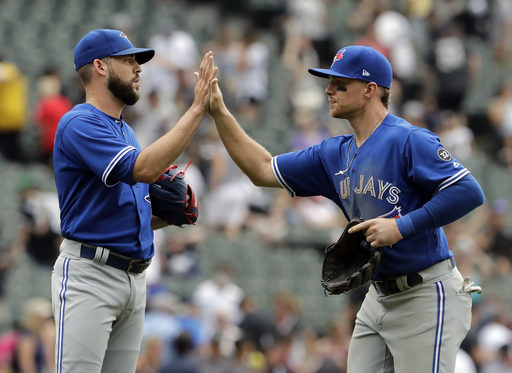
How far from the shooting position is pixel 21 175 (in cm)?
1049

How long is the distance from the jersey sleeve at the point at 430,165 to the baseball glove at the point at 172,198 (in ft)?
4.02

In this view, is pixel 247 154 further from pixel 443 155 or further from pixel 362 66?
pixel 443 155

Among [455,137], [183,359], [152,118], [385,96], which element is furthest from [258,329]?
[455,137]

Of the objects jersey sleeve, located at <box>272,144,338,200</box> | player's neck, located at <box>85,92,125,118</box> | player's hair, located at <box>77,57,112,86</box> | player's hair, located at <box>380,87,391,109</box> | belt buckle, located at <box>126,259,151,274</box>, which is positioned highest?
player's hair, located at <box>380,87,391,109</box>

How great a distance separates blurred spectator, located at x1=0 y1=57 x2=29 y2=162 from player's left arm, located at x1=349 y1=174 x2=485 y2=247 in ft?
24.6

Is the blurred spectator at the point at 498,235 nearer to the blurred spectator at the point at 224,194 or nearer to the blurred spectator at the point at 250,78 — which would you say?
the blurred spectator at the point at 224,194

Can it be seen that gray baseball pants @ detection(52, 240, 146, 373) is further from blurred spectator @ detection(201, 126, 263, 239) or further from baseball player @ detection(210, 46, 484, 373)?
blurred spectator @ detection(201, 126, 263, 239)

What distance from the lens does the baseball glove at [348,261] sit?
175 inches

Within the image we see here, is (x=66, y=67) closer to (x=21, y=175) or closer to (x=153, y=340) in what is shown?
(x=21, y=175)

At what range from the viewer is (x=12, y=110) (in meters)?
10.9

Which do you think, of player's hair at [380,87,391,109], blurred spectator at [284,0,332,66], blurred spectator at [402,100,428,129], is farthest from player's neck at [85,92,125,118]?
blurred spectator at [284,0,332,66]

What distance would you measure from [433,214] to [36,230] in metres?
5.94

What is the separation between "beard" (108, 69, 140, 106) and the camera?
4625 mm

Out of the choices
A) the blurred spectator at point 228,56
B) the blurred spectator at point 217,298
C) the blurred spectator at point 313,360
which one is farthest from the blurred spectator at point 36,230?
the blurred spectator at point 228,56
